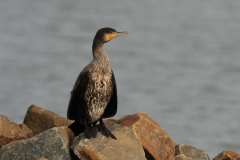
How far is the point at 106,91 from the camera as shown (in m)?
7.49

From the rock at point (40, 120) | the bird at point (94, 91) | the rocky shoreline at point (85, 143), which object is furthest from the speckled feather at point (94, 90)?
the rock at point (40, 120)

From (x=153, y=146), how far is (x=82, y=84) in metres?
1.52

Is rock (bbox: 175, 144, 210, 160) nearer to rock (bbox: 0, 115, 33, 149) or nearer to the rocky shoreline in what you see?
the rocky shoreline

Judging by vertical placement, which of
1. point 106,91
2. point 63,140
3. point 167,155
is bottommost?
point 167,155

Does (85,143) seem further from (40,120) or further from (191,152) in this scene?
(191,152)

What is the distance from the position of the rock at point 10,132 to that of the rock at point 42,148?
77 centimetres

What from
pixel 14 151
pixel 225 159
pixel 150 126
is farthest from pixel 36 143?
pixel 225 159

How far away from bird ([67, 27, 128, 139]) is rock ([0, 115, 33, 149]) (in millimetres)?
785

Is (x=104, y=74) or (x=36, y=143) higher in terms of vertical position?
(x=104, y=74)

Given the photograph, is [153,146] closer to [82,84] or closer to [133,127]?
[133,127]

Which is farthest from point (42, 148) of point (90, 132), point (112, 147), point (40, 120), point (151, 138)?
point (151, 138)

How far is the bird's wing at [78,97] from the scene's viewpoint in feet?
24.5

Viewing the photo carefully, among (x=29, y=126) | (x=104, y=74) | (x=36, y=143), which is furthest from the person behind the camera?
(x=29, y=126)

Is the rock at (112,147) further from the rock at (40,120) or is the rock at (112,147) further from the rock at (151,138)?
the rock at (40,120)
